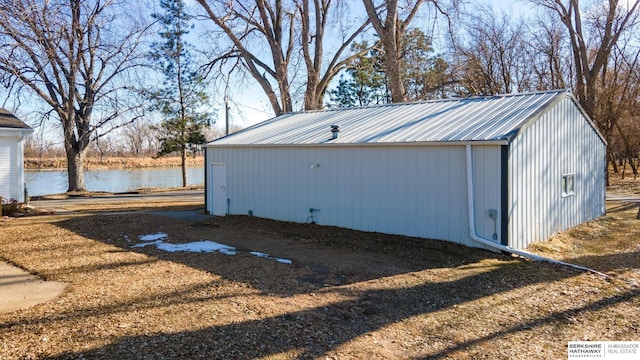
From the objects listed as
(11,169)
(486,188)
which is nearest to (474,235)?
(486,188)

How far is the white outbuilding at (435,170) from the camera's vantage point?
8.83m

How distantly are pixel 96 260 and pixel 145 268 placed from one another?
126 cm

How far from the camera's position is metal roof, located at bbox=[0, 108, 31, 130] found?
1535cm

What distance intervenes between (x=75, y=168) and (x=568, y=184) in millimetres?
24647

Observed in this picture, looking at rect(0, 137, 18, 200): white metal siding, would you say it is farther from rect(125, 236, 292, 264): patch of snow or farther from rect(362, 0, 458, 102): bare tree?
rect(362, 0, 458, 102): bare tree

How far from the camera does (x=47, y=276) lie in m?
6.96

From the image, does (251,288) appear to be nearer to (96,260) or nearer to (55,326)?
(55,326)

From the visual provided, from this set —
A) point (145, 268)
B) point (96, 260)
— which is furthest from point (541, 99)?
point (96, 260)

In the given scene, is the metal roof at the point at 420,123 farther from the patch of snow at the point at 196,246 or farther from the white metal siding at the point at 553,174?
the patch of snow at the point at 196,246

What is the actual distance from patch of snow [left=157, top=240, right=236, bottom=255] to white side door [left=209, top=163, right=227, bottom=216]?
4.51m

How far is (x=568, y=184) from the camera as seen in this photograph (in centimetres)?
1147
